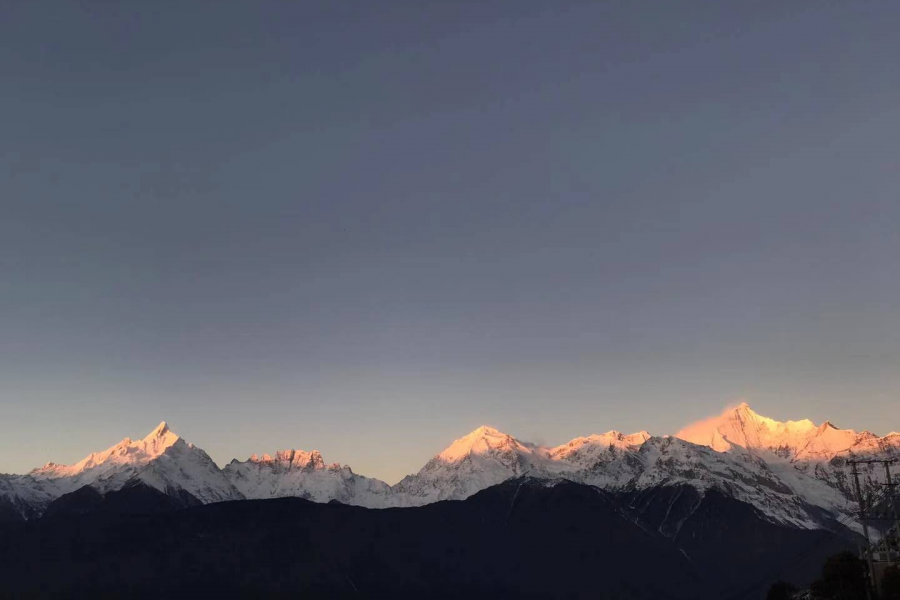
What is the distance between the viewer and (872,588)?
19550cm

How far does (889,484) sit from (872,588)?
2310 centimetres

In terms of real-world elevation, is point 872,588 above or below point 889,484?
below

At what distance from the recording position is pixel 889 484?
7461 inches
